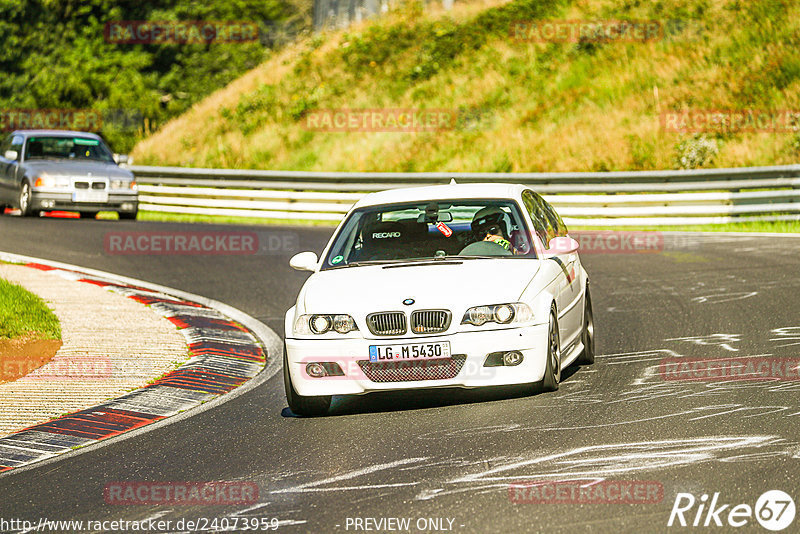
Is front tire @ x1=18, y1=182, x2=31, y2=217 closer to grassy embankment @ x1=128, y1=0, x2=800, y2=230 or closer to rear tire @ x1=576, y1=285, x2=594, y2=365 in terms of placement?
grassy embankment @ x1=128, y1=0, x2=800, y2=230

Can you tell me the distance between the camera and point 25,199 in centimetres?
2397

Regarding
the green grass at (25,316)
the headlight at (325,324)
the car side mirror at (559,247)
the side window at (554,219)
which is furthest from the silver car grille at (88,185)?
the headlight at (325,324)

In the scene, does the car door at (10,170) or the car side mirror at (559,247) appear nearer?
the car side mirror at (559,247)

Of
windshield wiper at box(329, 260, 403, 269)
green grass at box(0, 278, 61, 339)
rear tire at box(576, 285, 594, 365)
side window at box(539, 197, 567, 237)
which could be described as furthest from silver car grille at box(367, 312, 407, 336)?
green grass at box(0, 278, 61, 339)

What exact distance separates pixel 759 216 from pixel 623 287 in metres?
7.21

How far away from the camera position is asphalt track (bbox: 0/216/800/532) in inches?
231

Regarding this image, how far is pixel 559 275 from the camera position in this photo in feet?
30.0

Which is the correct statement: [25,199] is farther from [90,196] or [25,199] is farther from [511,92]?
[511,92]

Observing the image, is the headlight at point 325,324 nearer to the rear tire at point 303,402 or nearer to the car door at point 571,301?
the rear tire at point 303,402

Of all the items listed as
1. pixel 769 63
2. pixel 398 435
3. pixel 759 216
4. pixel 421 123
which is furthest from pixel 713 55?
pixel 398 435

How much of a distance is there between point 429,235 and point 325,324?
160 centimetres

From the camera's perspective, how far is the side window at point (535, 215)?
375 inches

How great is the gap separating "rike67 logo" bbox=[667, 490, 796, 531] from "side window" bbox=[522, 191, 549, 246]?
156 inches

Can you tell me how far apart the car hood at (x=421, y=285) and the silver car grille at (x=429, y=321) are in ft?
0.16
